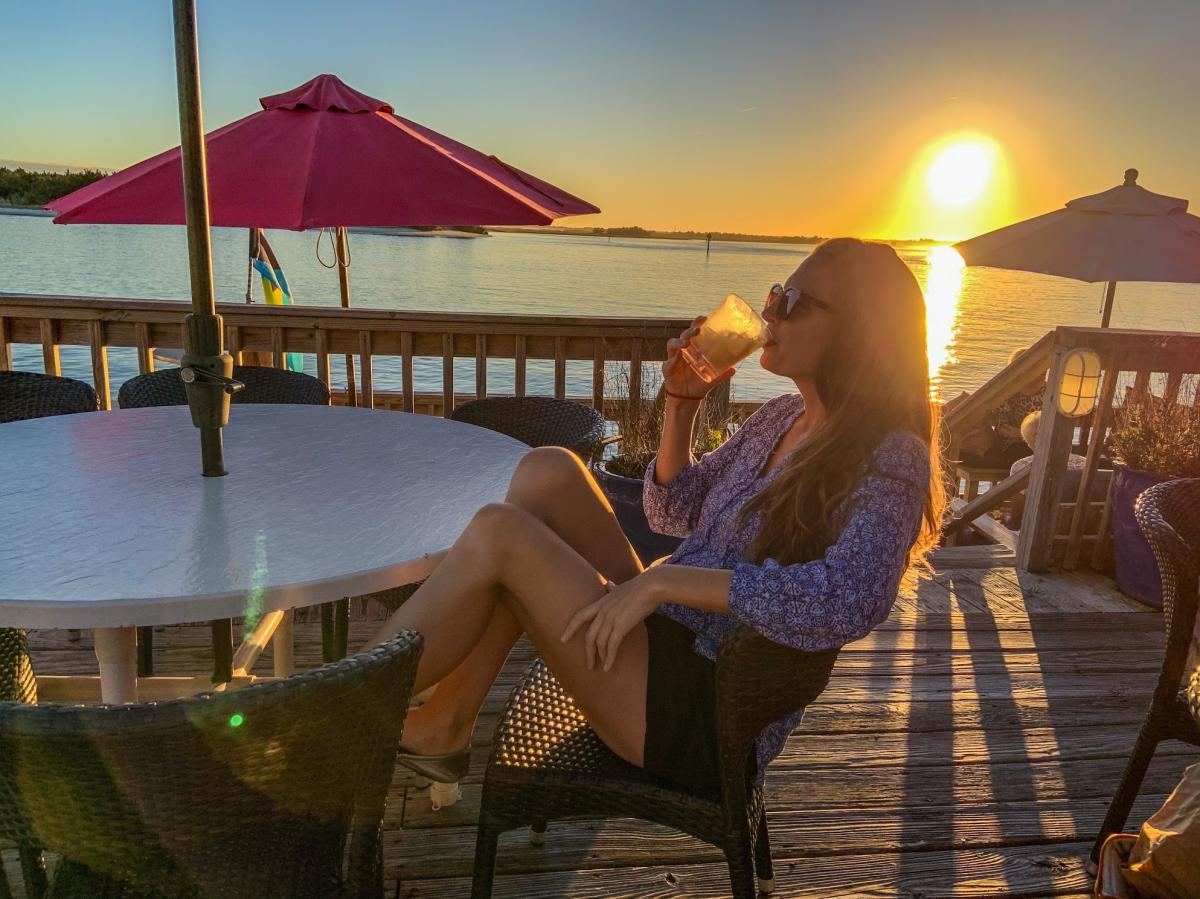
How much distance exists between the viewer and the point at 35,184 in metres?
4.59

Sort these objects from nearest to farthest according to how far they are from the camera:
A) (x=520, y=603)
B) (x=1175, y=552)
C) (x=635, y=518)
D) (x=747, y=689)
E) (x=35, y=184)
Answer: (x=747, y=689)
(x=520, y=603)
(x=1175, y=552)
(x=635, y=518)
(x=35, y=184)

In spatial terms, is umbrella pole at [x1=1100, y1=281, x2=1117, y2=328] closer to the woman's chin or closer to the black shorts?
the woman's chin

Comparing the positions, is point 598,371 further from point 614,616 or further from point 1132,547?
point 1132,547

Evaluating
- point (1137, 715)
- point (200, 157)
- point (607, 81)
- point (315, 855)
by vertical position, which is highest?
point (607, 81)

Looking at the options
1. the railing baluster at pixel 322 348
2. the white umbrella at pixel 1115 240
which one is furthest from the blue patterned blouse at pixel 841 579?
the white umbrella at pixel 1115 240

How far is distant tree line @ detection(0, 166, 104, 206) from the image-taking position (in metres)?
3.66

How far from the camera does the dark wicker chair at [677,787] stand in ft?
4.22

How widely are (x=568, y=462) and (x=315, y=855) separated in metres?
1.01

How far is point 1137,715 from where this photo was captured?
101 inches

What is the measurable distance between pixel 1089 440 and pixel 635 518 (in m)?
2.28

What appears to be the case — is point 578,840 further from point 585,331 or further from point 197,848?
point 585,331

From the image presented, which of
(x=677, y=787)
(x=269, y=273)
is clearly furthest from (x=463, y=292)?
(x=677, y=787)

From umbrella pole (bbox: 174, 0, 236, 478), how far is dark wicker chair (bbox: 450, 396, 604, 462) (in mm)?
1091

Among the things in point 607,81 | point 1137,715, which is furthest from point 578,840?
point 607,81
